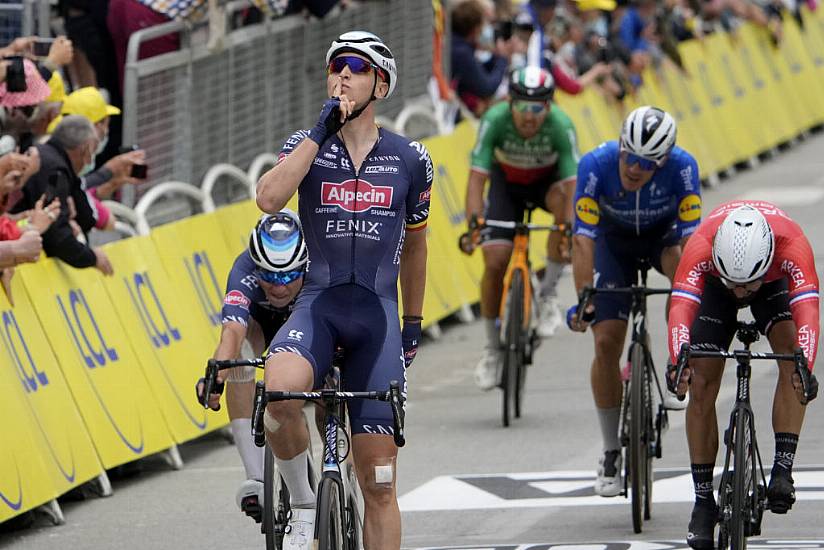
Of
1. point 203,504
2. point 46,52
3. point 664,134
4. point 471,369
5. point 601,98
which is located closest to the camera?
point 664,134

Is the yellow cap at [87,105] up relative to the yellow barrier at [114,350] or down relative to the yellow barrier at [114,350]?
up

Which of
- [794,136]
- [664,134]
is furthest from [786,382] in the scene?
[794,136]

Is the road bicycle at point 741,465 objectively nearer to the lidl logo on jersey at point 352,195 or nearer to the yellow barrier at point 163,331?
the lidl logo on jersey at point 352,195

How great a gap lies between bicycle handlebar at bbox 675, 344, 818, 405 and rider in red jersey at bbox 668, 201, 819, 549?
0.04 m

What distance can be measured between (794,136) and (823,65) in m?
1.98

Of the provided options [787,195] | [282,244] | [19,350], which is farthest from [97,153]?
[787,195]

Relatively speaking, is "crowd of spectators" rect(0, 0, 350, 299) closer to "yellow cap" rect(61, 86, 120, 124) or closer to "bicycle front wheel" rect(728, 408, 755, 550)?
"yellow cap" rect(61, 86, 120, 124)

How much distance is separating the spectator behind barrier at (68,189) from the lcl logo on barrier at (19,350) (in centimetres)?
70

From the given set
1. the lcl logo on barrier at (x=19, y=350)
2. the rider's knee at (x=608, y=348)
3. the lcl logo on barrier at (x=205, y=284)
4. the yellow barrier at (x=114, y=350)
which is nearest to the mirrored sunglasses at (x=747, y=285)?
the rider's knee at (x=608, y=348)

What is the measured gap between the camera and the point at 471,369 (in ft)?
50.6

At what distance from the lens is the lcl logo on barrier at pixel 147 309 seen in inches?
478

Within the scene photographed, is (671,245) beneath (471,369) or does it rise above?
above

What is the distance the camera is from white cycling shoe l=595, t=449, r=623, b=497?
1046 cm

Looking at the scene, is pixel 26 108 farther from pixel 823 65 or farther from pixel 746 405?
pixel 823 65
